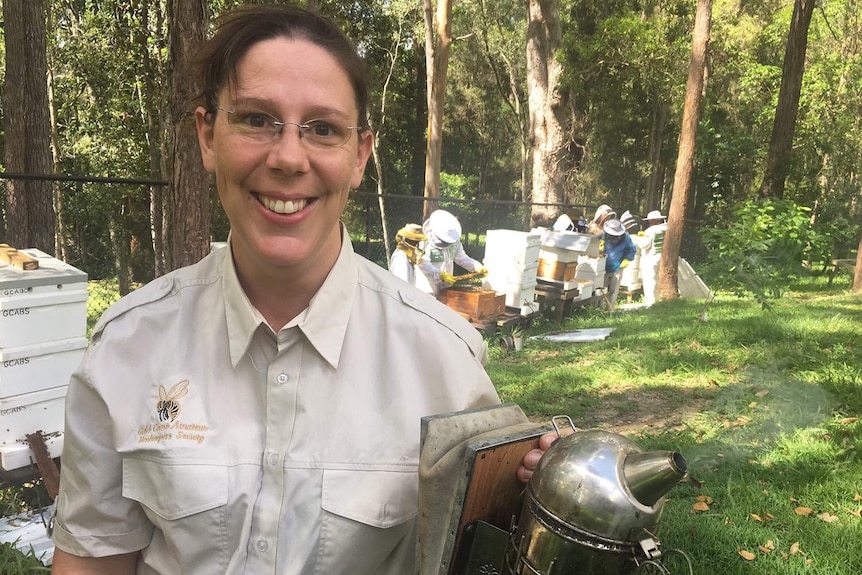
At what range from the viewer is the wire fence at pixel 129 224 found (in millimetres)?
11719

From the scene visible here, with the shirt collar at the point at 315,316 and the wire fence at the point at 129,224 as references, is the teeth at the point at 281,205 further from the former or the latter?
the wire fence at the point at 129,224

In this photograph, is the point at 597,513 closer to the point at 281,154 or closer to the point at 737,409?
the point at 281,154

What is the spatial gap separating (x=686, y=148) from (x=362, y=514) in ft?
27.8

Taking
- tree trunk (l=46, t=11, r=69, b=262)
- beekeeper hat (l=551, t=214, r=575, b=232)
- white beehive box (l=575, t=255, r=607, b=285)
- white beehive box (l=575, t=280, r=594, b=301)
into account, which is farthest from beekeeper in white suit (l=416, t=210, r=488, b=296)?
tree trunk (l=46, t=11, r=69, b=262)

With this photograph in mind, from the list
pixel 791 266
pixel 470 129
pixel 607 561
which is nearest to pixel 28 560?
pixel 607 561

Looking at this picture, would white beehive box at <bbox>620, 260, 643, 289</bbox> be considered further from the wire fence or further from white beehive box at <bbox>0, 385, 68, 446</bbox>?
white beehive box at <bbox>0, 385, 68, 446</bbox>

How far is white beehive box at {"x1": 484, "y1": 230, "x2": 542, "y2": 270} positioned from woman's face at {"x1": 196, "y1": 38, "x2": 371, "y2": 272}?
6748mm

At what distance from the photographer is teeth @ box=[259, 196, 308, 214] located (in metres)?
1.21

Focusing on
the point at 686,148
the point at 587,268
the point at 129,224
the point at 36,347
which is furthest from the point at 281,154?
the point at 129,224

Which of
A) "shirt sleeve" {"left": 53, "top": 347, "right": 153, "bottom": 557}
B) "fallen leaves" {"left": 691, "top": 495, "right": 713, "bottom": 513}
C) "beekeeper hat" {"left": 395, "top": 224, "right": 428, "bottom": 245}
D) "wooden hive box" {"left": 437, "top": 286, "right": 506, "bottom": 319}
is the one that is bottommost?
"fallen leaves" {"left": 691, "top": 495, "right": 713, "bottom": 513}

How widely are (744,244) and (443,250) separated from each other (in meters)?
3.28

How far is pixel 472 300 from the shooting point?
7.24 meters

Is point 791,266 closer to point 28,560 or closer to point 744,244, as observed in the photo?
point 744,244

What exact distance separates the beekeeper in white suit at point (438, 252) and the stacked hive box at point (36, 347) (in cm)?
408
